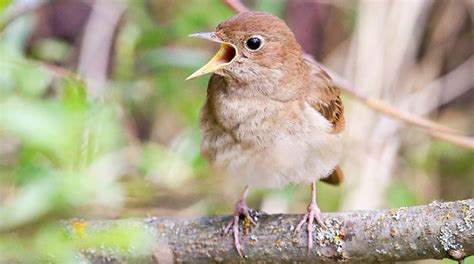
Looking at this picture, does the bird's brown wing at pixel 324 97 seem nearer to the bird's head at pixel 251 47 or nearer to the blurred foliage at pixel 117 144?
the bird's head at pixel 251 47

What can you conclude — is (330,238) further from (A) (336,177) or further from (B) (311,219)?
(A) (336,177)

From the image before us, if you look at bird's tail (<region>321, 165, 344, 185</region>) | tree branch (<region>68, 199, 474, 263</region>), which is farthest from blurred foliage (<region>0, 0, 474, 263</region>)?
bird's tail (<region>321, 165, 344, 185</region>)

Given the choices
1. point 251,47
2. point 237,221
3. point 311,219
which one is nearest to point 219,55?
point 251,47

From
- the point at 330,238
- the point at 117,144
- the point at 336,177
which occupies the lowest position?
the point at 330,238

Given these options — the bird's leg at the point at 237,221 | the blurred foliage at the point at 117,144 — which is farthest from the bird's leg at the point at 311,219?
the blurred foliage at the point at 117,144

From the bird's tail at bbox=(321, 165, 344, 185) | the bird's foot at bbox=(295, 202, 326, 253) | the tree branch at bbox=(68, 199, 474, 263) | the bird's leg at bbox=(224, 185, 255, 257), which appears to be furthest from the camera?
the bird's tail at bbox=(321, 165, 344, 185)

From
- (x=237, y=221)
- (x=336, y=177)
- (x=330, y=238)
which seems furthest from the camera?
(x=336, y=177)

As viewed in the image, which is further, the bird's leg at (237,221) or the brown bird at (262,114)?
the brown bird at (262,114)

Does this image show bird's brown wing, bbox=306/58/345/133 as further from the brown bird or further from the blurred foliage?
the blurred foliage
